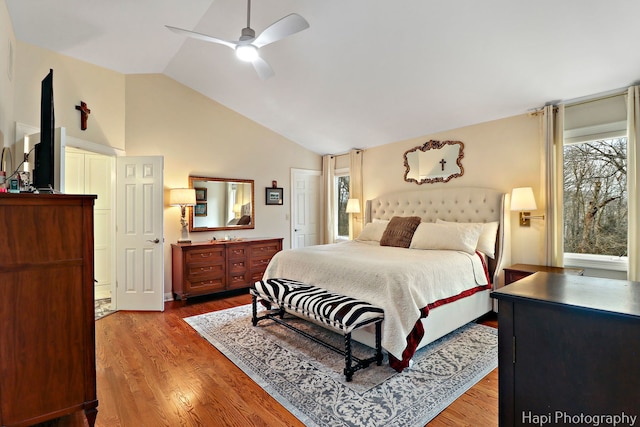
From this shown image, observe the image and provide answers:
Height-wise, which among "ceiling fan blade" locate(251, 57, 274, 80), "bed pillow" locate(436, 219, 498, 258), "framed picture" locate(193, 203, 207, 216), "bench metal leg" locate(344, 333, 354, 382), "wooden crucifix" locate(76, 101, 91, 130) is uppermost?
"ceiling fan blade" locate(251, 57, 274, 80)

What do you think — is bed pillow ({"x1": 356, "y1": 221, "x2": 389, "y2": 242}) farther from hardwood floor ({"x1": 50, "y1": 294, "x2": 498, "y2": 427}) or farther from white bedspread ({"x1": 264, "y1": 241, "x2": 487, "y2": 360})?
hardwood floor ({"x1": 50, "y1": 294, "x2": 498, "y2": 427})

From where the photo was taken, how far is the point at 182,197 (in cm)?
445

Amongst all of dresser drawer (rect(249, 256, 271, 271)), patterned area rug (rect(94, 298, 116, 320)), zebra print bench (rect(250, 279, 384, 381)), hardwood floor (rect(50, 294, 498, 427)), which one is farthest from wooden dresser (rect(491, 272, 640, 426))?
patterned area rug (rect(94, 298, 116, 320))

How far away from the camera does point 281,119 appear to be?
17.5 feet

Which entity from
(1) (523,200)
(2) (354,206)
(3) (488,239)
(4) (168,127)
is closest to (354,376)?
(3) (488,239)

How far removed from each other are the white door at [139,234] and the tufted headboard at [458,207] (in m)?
3.42

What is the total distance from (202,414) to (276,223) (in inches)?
159

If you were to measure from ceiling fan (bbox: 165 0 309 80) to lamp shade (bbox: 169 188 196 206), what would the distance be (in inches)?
87.8

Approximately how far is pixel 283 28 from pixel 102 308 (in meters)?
4.12

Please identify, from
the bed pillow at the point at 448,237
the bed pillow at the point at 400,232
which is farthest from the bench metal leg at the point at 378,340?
the bed pillow at the point at 400,232

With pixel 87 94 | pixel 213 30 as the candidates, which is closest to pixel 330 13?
pixel 213 30

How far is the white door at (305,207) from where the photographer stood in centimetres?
613

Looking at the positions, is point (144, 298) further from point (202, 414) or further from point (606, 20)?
point (606, 20)

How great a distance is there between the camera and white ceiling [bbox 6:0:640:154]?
8.48 feet
